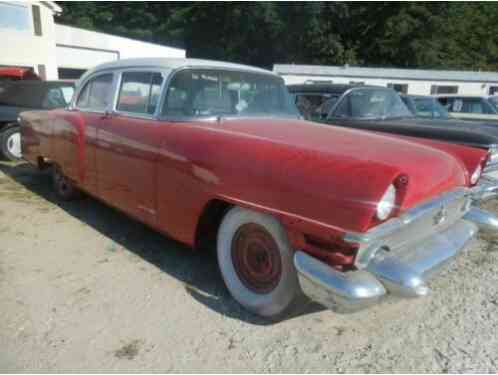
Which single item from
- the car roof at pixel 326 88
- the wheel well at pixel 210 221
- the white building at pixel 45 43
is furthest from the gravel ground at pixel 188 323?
the white building at pixel 45 43

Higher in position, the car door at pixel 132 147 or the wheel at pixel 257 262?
the car door at pixel 132 147

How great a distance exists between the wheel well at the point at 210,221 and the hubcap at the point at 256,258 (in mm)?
247

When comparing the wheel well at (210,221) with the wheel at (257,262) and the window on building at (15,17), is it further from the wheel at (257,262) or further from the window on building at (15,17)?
the window on building at (15,17)

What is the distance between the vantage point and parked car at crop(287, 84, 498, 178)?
4.70 m

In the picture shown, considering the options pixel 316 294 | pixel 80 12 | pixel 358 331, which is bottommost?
pixel 358 331

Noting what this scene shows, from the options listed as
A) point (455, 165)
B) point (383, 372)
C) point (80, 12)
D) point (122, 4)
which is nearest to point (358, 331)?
point (383, 372)

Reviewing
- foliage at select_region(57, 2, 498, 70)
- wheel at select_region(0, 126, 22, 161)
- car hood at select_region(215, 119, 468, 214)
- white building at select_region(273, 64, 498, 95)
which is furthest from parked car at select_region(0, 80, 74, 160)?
foliage at select_region(57, 2, 498, 70)

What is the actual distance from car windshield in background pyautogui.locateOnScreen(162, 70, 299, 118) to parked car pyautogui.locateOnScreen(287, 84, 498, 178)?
5.97 ft

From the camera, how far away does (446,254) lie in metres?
2.35

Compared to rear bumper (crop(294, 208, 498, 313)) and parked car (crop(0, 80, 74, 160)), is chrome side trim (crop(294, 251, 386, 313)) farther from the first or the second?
parked car (crop(0, 80, 74, 160))

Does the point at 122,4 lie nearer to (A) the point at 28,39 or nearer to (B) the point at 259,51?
(B) the point at 259,51

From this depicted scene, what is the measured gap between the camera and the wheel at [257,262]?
228cm

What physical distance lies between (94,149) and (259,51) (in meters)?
40.8

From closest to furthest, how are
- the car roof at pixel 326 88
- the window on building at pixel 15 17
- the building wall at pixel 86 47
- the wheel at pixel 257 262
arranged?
the wheel at pixel 257 262 < the car roof at pixel 326 88 < the window on building at pixel 15 17 < the building wall at pixel 86 47
